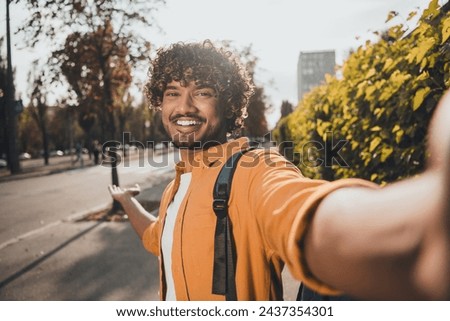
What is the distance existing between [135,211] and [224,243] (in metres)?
1.16

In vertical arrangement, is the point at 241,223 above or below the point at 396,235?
below

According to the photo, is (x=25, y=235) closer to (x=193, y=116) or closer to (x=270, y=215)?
(x=193, y=116)

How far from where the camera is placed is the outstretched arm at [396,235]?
0.45m

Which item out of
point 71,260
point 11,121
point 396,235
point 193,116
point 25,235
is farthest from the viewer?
point 11,121

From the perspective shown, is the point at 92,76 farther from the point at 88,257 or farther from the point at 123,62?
the point at 88,257

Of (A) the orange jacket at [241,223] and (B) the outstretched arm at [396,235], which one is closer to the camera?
(B) the outstretched arm at [396,235]

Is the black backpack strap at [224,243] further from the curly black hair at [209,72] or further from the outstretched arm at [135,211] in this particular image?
Answer: the outstretched arm at [135,211]

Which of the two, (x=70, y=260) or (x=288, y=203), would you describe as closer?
(x=288, y=203)

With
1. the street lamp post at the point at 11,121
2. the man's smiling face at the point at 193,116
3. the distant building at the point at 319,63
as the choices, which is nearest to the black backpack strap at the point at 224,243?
the man's smiling face at the point at 193,116

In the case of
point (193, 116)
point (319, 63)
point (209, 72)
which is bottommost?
point (193, 116)

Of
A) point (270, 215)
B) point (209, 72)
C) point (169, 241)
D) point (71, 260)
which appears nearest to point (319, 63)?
point (71, 260)

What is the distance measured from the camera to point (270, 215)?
83 centimetres

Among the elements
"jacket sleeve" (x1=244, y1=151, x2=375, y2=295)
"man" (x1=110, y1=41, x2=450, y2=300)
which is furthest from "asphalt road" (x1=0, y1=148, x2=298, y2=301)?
"jacket sleeve" (x1=244, y1=151, x2=375, y2=295)

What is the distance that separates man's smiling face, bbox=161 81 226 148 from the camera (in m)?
1.63
